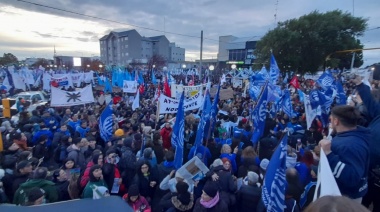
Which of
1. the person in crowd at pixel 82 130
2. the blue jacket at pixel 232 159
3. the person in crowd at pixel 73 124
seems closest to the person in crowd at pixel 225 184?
the blue jacket at pixel 232 159

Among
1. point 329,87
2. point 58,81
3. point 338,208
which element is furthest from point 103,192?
point 58,81

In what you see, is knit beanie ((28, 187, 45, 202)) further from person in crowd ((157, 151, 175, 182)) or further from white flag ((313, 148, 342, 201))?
white flag ((313, 148, 342, 201))

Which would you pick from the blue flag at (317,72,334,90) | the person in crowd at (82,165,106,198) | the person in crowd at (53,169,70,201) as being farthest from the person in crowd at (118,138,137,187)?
the blue flag at (317,72,334,90)

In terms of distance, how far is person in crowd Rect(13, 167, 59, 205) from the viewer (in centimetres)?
398

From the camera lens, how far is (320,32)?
1170 inches

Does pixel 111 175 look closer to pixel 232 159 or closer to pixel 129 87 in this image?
pixel 232 159

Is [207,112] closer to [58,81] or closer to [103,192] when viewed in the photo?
[103,192]

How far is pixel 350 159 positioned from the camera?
2512mm

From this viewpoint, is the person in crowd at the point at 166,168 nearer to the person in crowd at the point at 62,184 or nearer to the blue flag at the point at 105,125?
the person in crowd at the point at 62,184

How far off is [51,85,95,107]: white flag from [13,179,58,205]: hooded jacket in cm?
595

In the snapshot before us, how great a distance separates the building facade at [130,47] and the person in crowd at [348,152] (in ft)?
266

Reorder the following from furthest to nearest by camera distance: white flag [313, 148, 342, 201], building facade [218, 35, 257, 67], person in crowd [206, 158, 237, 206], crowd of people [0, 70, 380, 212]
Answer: building facade [218, 35, 257, 67], person in crowd [206, 158, 237, 206], crowd of people [0, 70, 380, 212], white flag [313, 148, 342, 201]

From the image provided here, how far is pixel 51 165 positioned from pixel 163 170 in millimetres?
3007

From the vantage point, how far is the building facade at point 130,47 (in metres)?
83.8
